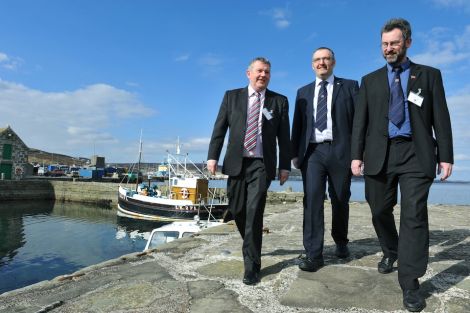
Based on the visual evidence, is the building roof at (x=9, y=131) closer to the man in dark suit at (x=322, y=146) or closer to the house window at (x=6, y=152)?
the house window at (x=6, y=152)

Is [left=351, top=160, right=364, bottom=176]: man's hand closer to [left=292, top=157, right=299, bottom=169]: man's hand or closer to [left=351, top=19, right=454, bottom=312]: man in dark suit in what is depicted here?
[left=351, top=19, right=454, bottom=312]: man in dark suit

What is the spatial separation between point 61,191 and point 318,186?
43.7 m

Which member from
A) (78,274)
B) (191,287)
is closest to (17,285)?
(78,274)

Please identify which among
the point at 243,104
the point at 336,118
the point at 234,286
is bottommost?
the point at 234,286

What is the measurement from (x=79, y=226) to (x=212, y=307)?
27.2m

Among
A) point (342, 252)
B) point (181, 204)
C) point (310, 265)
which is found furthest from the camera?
point (181, 204)

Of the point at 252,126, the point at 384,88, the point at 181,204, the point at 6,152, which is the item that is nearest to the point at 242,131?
the point at 252,126

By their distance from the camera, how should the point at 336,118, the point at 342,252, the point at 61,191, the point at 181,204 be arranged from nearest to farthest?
the point at 336,118 → the point at 342,252 → the point at 181,204 → the point at 61,191

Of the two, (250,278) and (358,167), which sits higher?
(358,167)

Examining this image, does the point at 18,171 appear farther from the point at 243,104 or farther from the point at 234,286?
the point at 234,286

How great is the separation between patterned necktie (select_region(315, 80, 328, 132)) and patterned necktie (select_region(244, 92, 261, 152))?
57cm

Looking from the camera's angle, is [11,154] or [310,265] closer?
[310,265]

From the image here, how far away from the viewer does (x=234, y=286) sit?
282 centimetres

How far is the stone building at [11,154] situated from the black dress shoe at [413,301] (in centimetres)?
4618
